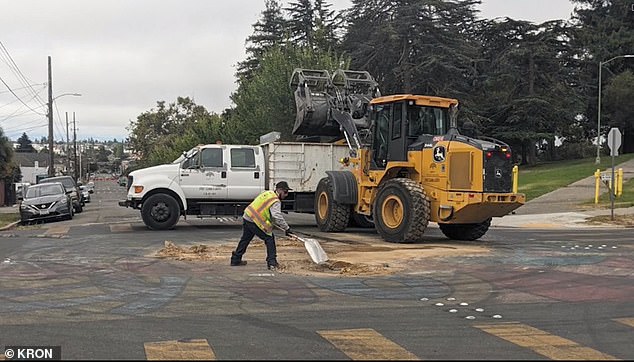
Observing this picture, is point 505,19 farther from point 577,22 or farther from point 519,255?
point 519,255

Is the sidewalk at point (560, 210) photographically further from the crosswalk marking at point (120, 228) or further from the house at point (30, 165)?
the house at point (30, 165)

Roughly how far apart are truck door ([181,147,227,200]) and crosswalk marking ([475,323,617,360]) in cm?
1334

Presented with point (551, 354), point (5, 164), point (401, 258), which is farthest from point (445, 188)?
point (5, 164)

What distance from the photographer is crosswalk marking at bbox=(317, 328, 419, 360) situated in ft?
20.4

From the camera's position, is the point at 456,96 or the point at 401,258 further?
the point at 456,96

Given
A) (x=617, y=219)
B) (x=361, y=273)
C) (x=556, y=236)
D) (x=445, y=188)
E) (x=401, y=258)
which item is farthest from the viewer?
(x=617, y=219)

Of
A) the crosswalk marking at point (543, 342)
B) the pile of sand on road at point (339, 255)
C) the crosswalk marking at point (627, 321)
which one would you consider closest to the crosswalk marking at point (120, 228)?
the pile of sand on road at point (339, 255)

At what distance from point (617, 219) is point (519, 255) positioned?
34.5ft

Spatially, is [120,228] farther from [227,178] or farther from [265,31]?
[265,31]

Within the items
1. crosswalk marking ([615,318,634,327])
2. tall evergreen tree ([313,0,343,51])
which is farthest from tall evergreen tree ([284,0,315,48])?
crosswalk marking ([615,318,634,327])

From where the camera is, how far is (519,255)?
44.2 ft

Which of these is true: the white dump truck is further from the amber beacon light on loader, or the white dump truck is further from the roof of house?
the roof of house

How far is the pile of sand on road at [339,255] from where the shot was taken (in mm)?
11602

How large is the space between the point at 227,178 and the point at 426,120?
20.9 feet
